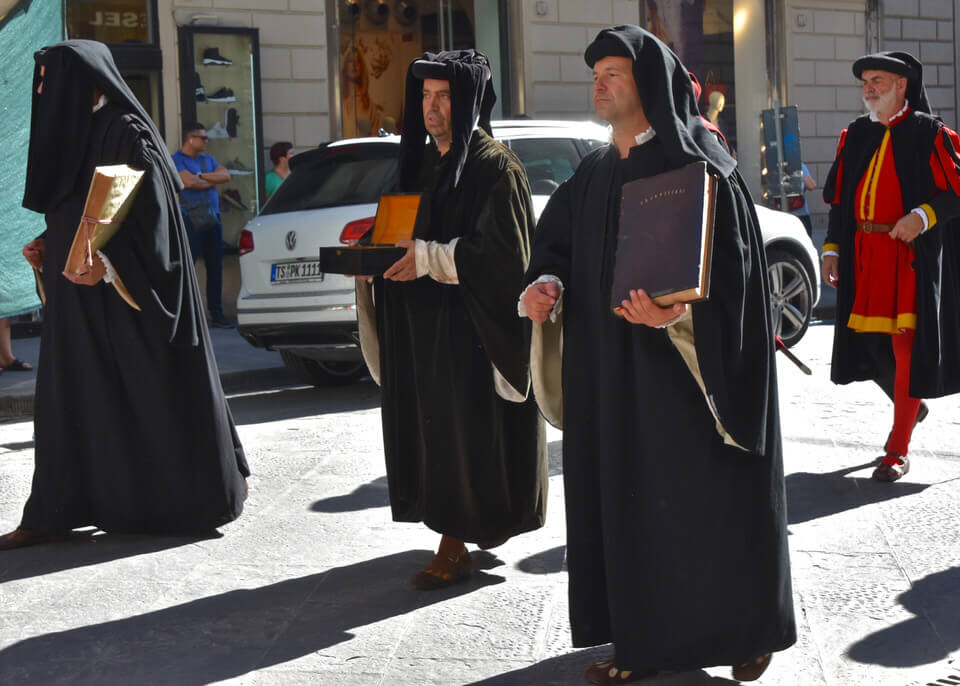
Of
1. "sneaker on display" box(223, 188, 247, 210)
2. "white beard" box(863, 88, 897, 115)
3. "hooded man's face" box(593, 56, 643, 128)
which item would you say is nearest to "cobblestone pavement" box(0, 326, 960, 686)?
"hooded man's face" box(593, 56, 643, 128)

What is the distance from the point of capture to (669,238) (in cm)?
339

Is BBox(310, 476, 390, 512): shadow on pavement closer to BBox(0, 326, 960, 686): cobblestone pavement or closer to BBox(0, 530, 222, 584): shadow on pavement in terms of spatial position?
BBox(0, 326, 960, 686): cobblestone pavement

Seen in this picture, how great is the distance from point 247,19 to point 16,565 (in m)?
10.7

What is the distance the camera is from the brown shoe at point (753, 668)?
3736 mm

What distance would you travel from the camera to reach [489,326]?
4.71 meters

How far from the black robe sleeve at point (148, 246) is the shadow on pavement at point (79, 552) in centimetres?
82

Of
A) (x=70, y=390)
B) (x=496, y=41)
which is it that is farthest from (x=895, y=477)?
(x=496, y=41)

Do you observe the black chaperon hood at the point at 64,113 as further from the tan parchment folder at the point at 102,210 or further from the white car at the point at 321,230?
the white car at the point at 321,230

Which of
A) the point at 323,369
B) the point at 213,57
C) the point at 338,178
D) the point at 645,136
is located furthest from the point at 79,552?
the point at 213,57

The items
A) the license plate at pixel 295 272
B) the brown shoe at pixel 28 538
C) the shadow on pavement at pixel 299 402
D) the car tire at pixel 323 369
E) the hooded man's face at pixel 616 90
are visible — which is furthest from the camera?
the car tire at pixel 323 369

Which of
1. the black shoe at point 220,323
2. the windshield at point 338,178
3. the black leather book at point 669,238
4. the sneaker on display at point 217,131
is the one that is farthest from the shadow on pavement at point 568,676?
the sneaker on display at point 217,131

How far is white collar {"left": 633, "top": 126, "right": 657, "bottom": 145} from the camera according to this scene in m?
3.74

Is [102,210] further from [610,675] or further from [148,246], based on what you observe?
[610,675]

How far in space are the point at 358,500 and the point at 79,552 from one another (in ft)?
4.32
